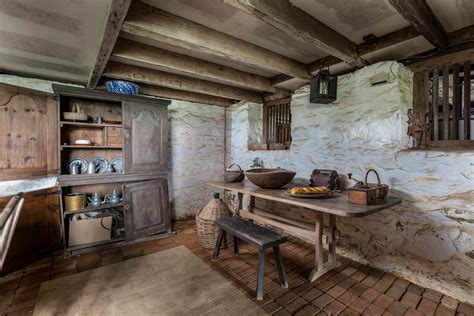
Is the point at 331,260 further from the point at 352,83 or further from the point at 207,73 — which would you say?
the point at 207,73

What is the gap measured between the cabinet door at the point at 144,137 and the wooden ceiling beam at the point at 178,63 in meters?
0.58

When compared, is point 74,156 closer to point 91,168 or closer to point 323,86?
point 91,168

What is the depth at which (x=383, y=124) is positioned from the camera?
87.4 inches

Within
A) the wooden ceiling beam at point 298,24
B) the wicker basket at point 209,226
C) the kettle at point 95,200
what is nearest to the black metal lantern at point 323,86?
the wooden ceiling beam at point 298,24

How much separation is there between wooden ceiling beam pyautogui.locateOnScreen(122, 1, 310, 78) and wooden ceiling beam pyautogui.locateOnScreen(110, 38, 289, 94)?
0.54 feet

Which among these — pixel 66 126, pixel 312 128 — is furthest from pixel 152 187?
pixel 312 128

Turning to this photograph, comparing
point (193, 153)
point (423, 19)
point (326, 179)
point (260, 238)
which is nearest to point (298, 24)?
point (423, 19)

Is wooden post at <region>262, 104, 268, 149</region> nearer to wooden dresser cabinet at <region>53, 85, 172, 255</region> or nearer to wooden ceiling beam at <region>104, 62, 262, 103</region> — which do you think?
wooden ceiling beam at <region>104, 62, 262, 103</region>

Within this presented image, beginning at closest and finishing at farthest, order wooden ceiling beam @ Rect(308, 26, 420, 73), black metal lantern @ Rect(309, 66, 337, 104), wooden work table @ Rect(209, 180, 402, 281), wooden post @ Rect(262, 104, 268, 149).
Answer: wooden work table @ Rect(209, 180, 402, 281)
wooden ceiling beam @ Rect(308, 26, 420, 73)
black metal lantern @ Rect(309, 66, 337, 104)
wooden post @ Rect(262, 104, 268, 149)

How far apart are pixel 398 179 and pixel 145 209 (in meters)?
2.88

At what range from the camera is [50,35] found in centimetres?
174

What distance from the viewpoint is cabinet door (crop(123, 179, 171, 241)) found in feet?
9.04

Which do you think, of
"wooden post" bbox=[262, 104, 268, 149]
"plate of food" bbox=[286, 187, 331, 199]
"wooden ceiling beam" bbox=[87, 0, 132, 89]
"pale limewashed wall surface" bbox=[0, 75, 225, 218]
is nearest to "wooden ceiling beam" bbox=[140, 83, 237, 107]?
"pale limewashed wall surface" bbox=[0, 75, 225, 218]

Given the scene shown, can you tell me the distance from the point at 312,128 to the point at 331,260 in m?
1.57
